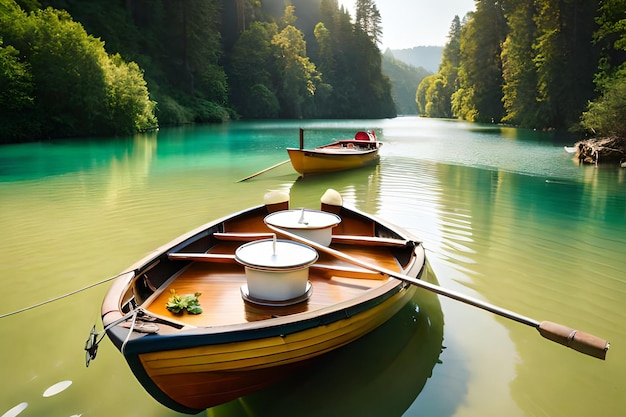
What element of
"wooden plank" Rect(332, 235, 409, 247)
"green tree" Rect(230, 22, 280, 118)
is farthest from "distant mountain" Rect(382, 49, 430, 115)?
"wooden plank" Rect(332, 235, 409, 247)

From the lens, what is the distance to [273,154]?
64.6 ft

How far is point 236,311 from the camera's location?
3.41 metres

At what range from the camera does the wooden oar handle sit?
2436mm

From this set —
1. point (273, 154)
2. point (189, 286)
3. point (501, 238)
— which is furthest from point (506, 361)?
point (273, 154)

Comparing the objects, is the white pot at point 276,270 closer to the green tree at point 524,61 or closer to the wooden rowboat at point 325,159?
the wooden rowboat at point 325,159

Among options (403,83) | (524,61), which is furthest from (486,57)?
(403,83)

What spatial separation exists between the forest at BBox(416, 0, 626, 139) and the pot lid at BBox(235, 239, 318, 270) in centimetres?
1827

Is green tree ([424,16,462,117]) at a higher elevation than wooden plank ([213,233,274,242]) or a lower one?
Answer: higher

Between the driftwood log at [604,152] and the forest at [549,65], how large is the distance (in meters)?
0.41

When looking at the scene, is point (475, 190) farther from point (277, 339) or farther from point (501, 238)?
point (277, 339)


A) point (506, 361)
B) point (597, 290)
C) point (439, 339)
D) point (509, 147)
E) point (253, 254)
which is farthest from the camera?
point (509, 147)

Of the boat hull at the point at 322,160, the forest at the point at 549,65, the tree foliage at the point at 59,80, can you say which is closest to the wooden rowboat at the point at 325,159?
the boat hull at the point at 322,160

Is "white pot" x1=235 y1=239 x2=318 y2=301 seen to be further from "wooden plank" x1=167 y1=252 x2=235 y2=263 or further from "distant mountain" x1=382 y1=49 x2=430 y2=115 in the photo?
"distant mountain" x1=382 y1=49 x2=430 y2=115

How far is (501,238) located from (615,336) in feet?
10.4
